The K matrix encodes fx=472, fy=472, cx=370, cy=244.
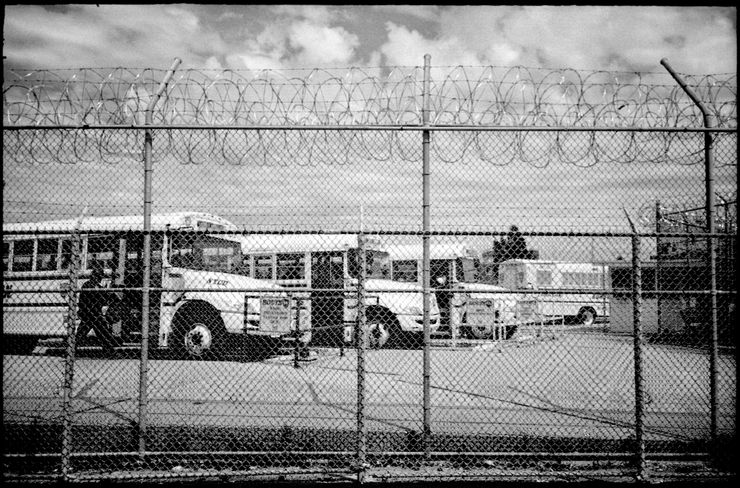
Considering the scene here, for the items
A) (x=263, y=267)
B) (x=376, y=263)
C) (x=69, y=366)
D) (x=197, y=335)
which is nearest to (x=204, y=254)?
(x=263, y=267)

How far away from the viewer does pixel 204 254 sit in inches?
420

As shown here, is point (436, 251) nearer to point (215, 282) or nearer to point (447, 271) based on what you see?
point (447, 271)

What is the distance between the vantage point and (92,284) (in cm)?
1002

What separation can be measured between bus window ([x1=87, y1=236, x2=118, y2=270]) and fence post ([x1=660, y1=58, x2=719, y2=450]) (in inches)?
413

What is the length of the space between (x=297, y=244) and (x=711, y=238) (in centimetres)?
878

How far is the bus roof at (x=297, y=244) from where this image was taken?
1167 cm

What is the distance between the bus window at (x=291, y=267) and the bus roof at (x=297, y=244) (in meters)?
0.26

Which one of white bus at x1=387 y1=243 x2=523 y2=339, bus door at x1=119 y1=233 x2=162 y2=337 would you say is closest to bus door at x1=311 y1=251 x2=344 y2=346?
white bus at x1=387 y1=243 x2=523 y2=339

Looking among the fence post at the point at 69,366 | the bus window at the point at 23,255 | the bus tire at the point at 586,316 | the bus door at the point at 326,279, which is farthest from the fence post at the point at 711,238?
the bus tire at the point at 586,316

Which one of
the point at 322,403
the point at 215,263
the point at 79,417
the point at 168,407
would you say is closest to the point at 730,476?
the point at 322,403

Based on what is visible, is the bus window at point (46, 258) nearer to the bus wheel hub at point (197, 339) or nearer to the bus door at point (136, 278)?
the bus door at point (136, 278)

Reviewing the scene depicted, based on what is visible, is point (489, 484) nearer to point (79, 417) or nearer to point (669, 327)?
point (79, 417)

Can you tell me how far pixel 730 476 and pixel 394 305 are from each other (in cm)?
783

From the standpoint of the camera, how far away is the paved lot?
5.56 metres
